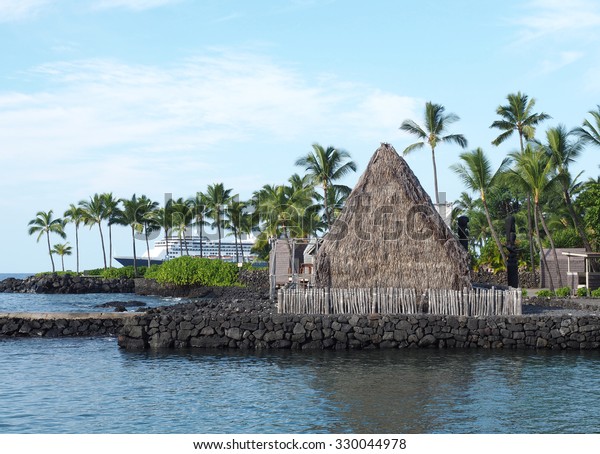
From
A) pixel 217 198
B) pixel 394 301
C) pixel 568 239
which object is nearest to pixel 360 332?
pixel 394 301

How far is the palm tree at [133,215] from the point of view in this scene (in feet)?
235

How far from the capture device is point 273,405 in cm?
1438

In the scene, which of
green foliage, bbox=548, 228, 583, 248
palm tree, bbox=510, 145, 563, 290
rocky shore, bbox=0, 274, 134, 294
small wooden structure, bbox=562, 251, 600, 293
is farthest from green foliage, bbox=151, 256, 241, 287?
small wooden structure, bbox=562, 251, 600, 293

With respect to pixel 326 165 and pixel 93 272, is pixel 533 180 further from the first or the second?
pixel 93 272

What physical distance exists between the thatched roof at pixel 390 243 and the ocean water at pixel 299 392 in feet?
10.0

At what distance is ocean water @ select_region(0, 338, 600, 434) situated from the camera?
1295cm

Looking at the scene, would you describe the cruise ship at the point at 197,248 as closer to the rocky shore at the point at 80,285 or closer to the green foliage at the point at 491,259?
the rocky shore at the point at 80,285

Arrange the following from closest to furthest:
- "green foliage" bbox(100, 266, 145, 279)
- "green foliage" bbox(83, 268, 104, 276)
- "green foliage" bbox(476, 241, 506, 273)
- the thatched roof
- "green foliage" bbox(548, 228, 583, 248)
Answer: the thatched roof → "green foliage" bbox(548, 228, 583, 248) → "green foliage" bbox(476, 241, 506, 273) → "green foliage" bbox(100, 266, 145, 279) → "green foliage" bbox(83, 268, 104, 276)

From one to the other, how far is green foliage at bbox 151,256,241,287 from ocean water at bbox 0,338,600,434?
3061 cm

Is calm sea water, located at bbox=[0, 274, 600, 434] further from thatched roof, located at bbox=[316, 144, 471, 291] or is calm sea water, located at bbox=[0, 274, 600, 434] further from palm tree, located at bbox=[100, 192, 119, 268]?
palm tree, located at bbox=[100, 192, 119, 268]

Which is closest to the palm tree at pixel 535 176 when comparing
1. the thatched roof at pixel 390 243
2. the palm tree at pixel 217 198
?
the thatched roof at pixel 390 243

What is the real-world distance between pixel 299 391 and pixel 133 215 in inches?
2311

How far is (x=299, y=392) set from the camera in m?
15.6
